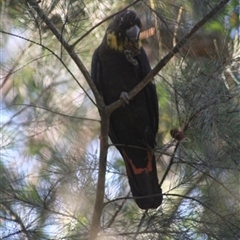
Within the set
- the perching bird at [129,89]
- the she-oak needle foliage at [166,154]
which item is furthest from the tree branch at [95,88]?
the perching bird at [129,89]

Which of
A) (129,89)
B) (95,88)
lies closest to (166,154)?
(95,88)

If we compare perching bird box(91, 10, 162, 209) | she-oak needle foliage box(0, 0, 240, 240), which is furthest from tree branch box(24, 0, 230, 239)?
perching bird box(91, 10, 162, 209)

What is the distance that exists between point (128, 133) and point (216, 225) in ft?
2.20

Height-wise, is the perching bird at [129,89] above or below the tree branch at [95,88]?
above

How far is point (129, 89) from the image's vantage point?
2.64 m

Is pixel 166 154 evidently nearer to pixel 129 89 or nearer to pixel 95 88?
pixel 95 88

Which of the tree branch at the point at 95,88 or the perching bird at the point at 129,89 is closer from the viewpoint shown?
the tree branch at the point at 95,88

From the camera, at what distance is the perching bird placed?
259 cm

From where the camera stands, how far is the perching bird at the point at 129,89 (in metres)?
2.59

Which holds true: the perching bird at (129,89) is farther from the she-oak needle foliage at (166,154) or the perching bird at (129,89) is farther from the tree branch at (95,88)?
the tree branch at (95,88)

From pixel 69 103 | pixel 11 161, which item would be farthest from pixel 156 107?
pixel 11 161

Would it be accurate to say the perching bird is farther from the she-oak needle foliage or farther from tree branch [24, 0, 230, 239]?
tree branch [24, 0, 230, 239]

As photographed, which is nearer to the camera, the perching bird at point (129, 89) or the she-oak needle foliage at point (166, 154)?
the she-oak needle foliage at point (166, 154)

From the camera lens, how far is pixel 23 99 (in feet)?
11.3
